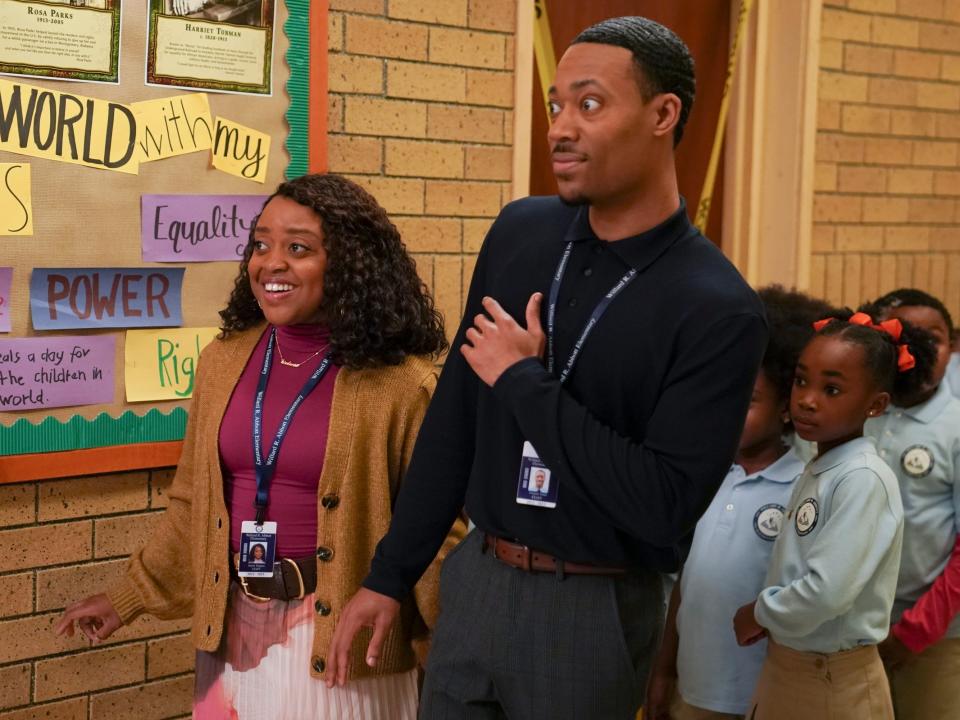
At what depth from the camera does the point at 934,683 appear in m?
3.46

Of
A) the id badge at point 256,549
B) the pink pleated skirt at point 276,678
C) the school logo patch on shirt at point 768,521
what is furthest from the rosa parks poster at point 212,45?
the school logo patch on shirt at point 768,521

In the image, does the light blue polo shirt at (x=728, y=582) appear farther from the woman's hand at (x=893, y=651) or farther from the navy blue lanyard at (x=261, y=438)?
the navy blue lanyard at (x=261, y=438)

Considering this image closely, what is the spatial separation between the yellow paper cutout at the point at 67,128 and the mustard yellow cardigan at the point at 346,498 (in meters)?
0.72

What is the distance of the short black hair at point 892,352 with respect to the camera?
303 cm

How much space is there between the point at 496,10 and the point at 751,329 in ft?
7.42

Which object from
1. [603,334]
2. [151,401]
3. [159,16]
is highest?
[159,16]

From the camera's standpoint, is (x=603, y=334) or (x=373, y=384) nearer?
(x=603, y=334)

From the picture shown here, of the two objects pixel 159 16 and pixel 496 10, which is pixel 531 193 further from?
pixel 159 16

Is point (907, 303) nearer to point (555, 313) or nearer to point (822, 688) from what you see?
point (822, 688)

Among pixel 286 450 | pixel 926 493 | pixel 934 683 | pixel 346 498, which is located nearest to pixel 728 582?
pixel 926 493

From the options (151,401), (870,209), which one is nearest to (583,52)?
(151,401)

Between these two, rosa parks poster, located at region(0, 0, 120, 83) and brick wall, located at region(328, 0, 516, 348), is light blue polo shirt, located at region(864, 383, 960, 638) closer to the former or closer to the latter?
brick wall, located at region(328, 0, 516, 348)

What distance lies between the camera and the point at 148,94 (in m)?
3.13

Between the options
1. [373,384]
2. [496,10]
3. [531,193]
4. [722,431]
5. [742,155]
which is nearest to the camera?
[722,431]
